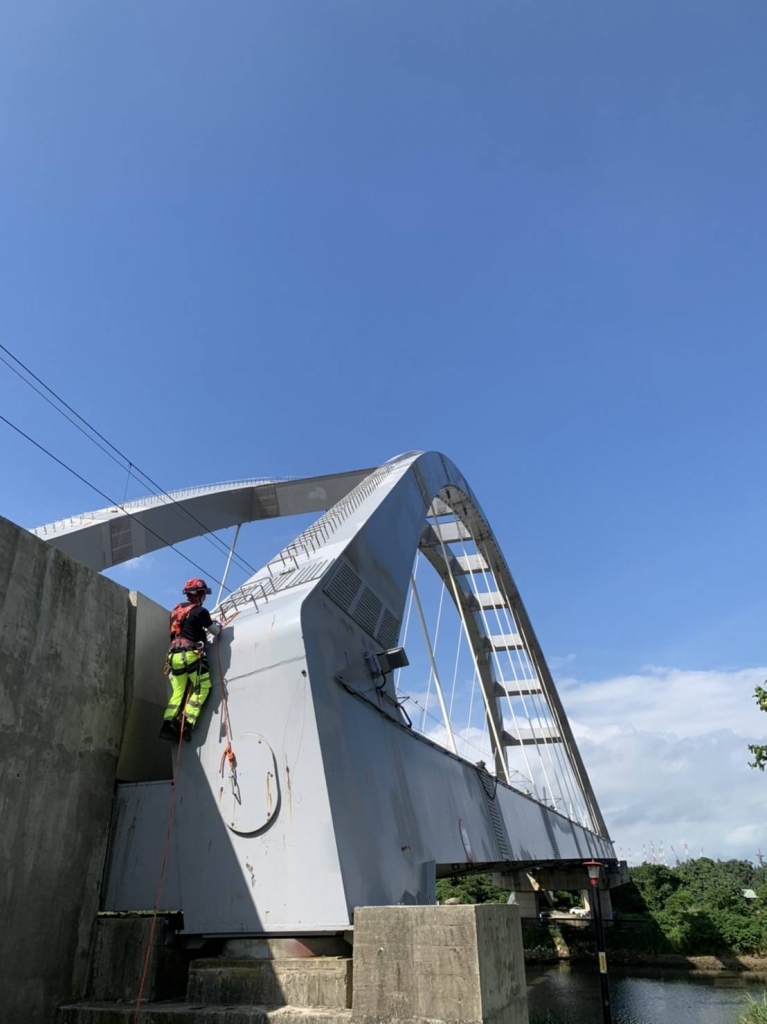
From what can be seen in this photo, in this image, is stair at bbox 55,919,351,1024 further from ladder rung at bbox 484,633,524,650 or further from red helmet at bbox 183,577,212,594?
ladder rung at bbox 484,633,524,650

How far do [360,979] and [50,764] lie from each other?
9.13ft

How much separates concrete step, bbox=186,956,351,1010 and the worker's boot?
173 centimetres

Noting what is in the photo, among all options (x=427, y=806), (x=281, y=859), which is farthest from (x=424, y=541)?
(x=281, y=859)

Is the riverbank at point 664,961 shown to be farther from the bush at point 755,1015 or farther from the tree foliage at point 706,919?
the bush at point 755,1015

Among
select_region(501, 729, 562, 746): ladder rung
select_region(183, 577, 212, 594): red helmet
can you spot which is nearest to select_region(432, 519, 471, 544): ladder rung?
select_region(501, 729, 562, 746): ladder rung

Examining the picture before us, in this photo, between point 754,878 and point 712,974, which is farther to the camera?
point 754,878

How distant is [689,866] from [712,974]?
50.0 meters

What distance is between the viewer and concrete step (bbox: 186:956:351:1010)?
470cm

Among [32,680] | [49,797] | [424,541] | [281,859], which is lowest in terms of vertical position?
[281,859]

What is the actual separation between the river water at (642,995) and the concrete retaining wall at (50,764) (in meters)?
16.0

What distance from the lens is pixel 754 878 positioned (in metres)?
112

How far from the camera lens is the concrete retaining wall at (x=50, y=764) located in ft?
15.9

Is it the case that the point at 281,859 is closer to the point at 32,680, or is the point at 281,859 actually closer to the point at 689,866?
the point at 32,680

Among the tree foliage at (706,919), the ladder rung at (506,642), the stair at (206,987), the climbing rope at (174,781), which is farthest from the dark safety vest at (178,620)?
the tree foliage at (706,919)
